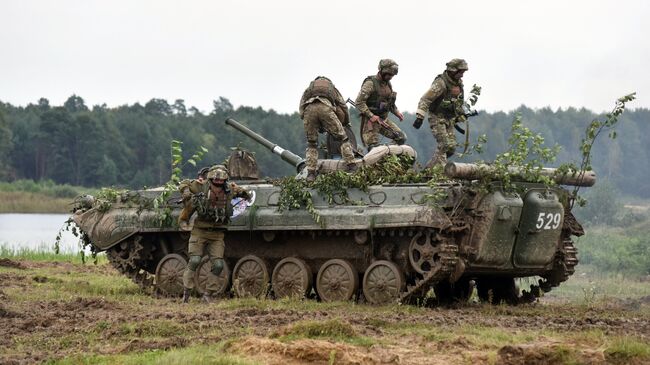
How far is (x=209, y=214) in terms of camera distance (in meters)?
Answer: 18.5

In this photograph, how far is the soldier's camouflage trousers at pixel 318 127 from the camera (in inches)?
773

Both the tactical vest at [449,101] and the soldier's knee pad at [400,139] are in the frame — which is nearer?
the tactical vest at [449,101]

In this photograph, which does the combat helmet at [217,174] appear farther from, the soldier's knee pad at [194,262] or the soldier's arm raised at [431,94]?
the soldier's arm raised at [431,94]

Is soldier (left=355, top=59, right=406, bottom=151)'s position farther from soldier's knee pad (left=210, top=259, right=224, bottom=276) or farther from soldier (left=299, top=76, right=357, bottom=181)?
soldier's knee pad (left=210, top=259, right=224, bottom=276)

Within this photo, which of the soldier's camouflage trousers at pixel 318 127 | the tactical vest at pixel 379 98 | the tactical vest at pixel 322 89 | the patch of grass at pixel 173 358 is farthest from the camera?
the tactical vest at pixel 379 98

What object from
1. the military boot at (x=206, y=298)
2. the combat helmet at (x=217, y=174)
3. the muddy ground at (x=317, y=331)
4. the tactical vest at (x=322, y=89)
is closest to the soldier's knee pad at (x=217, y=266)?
the military boot at (x=206, y=298)

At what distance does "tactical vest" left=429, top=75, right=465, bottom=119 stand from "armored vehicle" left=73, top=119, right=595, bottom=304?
744mm

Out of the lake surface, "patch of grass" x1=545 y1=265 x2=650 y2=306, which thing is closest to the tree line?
the lake surface

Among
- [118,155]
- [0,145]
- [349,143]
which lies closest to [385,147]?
[349,143]

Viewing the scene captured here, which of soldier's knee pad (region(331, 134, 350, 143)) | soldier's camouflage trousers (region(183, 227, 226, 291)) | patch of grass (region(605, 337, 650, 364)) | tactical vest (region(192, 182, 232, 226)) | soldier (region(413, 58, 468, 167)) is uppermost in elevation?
soldier (region(413, 58, 468, 167))

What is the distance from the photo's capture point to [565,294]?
28.5m

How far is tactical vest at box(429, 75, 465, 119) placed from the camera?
19.5 meters

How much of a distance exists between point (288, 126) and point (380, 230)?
51518 millimetres

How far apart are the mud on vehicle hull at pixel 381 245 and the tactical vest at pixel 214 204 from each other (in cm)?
70
